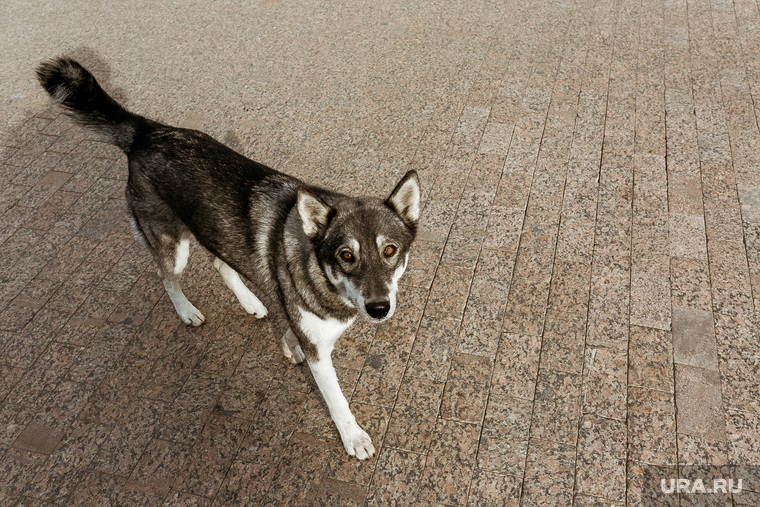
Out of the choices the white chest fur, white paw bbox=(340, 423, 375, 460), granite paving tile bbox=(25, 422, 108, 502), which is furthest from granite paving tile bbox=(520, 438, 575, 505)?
granite paving tile bbox=(25, 422, 108, 502)

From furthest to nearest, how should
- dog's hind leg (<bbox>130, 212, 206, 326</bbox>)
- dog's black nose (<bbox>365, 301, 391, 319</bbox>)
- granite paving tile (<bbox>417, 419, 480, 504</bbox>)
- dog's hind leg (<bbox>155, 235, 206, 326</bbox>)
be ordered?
dog's hind leg (<bbox>155, 235, 206, 326</bbox>)
dog's hind leg (<bbox>130, 212, 206, 326</bbox>)
granite paving tile (<bbox>417, 419, 480, 504</bbox>)
dog's black nose (<bbox>365, 301, 391, 319</bbox>)

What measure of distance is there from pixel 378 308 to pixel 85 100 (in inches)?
130

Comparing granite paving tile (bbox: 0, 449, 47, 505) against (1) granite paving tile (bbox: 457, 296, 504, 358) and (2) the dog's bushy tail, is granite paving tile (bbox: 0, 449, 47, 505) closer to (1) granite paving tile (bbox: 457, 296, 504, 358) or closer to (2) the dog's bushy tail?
(2) the dog's bushy tail

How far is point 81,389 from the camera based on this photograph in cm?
→ 487

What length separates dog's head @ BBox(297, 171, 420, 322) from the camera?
3609 millimetres

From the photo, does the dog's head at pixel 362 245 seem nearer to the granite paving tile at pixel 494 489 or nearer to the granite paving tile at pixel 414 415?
the granite paving tile at pixel 414 415

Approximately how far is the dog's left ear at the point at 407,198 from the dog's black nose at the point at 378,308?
836 mm

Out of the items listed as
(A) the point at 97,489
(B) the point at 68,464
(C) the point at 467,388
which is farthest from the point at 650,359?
(B) the point at 68,464

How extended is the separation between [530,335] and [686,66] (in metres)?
5.93

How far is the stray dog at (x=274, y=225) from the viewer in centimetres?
372

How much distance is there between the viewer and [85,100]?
455 cm

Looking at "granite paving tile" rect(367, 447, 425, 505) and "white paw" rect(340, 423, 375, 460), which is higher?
"white paw" rect(340, 423, 375, 460)

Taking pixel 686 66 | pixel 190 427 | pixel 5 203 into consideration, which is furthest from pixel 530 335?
pixel 5 203

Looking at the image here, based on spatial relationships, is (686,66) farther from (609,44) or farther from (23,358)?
(23,358)
